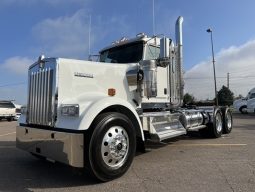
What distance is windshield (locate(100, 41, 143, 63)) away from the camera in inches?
299

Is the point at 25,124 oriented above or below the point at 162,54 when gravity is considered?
below

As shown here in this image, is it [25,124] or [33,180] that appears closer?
[33,180]

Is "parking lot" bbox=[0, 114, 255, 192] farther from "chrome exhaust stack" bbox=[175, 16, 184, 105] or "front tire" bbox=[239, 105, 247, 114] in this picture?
"front tire" bbox=[239, 105, 247, 114]

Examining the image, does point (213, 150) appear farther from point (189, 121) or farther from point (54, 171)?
point (54, 171)

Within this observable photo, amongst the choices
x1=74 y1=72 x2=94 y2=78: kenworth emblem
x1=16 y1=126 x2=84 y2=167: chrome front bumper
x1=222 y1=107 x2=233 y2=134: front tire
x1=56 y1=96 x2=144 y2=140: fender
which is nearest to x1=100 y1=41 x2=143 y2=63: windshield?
x1=74 y1=72 x2=94 y2=78: kenworth emblem

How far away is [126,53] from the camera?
7812mm

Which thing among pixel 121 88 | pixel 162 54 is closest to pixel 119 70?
pixel 121 88

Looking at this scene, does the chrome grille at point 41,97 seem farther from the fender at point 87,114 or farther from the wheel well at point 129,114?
the wheel well at point 129,114

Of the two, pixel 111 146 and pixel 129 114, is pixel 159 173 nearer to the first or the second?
pixel 111 146

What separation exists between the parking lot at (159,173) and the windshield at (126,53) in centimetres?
226

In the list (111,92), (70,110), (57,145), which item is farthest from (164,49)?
(57,145)

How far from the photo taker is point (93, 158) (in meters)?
5.14

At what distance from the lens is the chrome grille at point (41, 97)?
18.8 ft

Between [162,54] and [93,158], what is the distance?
290 cm
